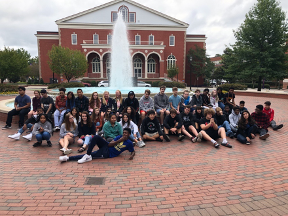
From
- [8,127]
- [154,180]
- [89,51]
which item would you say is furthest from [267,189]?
[89,51]

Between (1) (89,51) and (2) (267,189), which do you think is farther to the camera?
(1) (89,51)

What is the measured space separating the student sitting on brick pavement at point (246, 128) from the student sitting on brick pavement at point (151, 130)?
2.56 metres

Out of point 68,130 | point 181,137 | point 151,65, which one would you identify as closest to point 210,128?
point 181,137

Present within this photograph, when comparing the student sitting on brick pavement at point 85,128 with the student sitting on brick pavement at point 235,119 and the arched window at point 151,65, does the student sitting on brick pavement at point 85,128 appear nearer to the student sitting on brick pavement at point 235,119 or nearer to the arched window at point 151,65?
the student sitting on brick pavement at point 235,119

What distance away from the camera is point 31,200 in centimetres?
364

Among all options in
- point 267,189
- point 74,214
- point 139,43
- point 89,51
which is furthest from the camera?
point 139,43

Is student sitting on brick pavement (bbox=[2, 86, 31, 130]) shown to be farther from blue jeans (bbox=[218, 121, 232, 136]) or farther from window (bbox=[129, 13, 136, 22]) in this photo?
window (bbox=[129, 13, 136, 22])

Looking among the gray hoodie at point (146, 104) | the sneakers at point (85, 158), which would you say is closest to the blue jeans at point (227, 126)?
the gray hoodie at point (146, 104)

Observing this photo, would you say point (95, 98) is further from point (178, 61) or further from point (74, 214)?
point (178, 61)

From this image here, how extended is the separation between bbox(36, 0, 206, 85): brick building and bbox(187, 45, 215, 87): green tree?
2.17 metres

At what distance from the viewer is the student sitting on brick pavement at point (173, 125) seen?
277 inches

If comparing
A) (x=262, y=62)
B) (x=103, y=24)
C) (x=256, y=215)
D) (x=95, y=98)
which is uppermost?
(x=103, y=24)

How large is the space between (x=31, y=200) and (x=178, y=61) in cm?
4398

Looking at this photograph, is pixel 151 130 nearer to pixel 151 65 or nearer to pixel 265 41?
pixel 265 41
